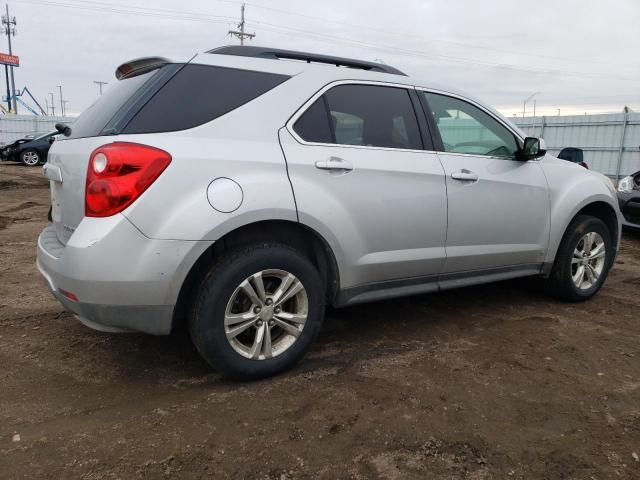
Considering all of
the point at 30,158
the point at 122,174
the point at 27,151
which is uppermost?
the point at 122,174

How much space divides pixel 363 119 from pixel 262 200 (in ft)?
3.13

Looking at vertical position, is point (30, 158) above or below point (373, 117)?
below

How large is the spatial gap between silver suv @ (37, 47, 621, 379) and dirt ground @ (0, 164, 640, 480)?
359 mm

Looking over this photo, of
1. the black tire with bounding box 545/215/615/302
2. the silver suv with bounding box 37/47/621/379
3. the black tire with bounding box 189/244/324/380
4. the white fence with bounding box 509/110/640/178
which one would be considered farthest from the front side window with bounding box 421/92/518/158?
the white fence with bounding box 509/110/640/178

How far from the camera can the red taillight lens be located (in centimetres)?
242

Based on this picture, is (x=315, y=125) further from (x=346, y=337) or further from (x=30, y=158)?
(x=30, y=158)

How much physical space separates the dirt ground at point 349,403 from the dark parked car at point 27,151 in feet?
59.2

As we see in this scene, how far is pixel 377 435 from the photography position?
2400mm

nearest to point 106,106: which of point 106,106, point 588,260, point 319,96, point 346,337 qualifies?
point 106,106

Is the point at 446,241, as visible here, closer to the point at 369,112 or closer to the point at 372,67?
the point at 369,112

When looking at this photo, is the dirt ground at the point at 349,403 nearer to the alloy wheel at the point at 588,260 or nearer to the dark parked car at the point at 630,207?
the alloy wheel at the point at 588,260

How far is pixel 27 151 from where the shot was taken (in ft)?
64.5

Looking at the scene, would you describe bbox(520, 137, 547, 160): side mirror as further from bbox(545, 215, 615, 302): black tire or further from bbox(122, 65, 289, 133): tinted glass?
bbox(122, 65, 289, 133): tinted glass

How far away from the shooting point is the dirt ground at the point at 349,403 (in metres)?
2.21
